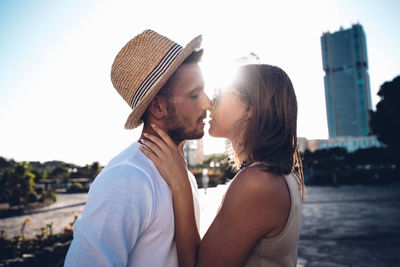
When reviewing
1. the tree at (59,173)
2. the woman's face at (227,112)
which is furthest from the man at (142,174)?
the tree at (59,173)

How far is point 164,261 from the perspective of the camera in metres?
1.30

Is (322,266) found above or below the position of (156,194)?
below

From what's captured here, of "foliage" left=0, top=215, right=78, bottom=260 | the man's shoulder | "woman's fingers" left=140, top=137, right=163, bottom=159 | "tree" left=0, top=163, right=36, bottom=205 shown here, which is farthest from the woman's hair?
"tree" left=0, top=163, right=36, bottom=205

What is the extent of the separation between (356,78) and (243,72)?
419 ft

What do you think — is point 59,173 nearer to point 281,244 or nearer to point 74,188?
point 74,188

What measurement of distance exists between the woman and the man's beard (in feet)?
0.31

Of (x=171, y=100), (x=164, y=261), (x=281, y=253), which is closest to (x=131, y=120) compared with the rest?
(x=171, y=100)

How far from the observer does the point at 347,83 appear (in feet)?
367

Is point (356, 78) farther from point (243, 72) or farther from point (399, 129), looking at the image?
point (243, 72)

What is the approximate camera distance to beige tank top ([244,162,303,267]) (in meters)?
1.43

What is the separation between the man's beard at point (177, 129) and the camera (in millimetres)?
1674

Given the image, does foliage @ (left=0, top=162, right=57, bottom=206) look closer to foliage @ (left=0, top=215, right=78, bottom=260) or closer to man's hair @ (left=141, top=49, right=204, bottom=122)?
foliage @ (left=0, top=215, right=78, bottom=260)

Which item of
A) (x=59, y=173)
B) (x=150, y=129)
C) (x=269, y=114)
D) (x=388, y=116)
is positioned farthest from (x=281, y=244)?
(x=59, y=173)

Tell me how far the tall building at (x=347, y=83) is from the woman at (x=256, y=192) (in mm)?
124911
